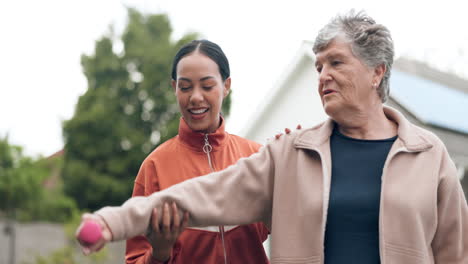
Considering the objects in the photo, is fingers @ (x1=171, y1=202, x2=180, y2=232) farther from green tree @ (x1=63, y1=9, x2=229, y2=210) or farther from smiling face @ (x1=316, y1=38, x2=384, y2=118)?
green tree @ (x1=63, y1=9, x2=229, y2=210)

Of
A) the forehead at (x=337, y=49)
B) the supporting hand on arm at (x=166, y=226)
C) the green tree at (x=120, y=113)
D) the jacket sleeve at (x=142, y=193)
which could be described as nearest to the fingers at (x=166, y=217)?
the supporting hand on arm at (x=166, y=226)

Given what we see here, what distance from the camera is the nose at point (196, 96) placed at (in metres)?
2.48

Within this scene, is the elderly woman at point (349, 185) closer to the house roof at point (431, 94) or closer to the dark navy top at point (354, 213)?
the dark navy top at point (354, 213)

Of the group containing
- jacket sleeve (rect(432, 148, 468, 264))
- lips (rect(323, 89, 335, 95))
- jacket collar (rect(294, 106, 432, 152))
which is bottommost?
jacket sleeve (rect(432, 148, 468, 264))

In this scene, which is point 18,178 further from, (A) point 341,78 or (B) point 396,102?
(A) point 341,78

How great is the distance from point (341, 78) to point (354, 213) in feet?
1.75

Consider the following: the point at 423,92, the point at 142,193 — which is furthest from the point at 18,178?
the point at 142,193

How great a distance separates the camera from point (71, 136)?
23.3 m

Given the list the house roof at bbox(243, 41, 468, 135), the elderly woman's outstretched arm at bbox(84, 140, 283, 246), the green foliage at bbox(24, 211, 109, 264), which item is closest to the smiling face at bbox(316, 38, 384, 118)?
the elderly woman's outstretched arm at bbox(84, 140, 283, 246)

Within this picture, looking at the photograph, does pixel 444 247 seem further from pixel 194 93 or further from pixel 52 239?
pixel 52 239

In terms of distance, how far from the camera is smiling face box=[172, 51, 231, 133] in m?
2.51

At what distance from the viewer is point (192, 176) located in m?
2.55

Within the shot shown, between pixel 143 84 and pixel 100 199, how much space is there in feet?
16.8

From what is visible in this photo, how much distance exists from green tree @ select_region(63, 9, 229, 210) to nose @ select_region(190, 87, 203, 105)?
1890cm
